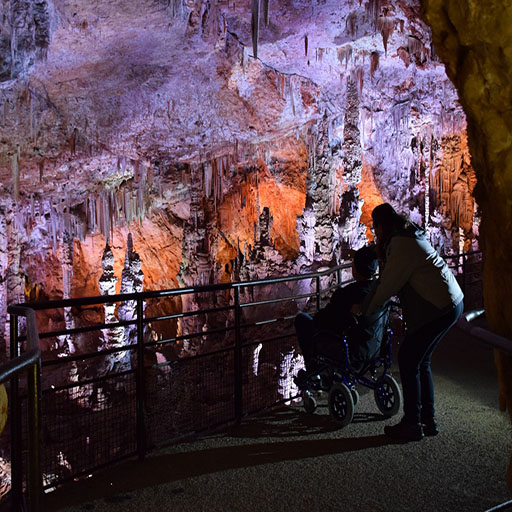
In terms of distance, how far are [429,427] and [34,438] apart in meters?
2.77

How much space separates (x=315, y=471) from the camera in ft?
9.80

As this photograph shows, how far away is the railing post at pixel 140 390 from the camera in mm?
3340

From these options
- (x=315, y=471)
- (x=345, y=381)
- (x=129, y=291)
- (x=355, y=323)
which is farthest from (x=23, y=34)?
(x=129, y=291)

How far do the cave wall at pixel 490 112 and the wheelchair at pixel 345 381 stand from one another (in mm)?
1457

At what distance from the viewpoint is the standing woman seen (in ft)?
10.5

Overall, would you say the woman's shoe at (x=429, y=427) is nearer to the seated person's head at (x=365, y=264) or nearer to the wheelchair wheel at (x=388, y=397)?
the wheelchair wheel at (x=388, y=397)

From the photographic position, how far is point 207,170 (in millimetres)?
15055

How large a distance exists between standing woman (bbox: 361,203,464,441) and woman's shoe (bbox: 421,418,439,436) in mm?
57

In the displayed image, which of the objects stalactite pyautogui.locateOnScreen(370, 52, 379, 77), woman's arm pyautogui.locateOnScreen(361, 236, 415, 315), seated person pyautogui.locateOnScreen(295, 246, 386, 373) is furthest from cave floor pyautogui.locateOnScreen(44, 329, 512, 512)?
stalactite pyautogui.locateOnScreen(370, 52, 379, 77)

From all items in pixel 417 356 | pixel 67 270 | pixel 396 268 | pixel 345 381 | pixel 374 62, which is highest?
pixel 374 62

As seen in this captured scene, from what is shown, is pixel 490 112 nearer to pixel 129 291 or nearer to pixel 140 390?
pixel 140 390

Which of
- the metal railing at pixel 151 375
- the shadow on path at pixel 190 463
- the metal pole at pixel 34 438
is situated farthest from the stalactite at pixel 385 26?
the metal pole at pixel 34 438

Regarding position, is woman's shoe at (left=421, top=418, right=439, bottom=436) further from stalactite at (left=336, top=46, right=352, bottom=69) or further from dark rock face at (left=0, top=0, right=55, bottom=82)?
stalactite at (left=336, top=46, right=352, bottom=69)

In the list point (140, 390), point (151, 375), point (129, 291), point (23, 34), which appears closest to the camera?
→ point (140, 390)
